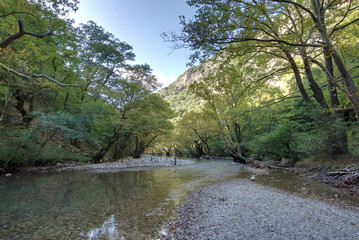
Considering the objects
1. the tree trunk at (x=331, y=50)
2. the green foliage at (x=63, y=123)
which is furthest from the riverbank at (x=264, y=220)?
the green foliage at (x=63, y=123)

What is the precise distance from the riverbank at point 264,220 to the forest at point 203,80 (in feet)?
13.6

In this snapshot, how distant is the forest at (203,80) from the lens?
612cm

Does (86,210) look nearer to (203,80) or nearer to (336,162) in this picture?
(336,162)

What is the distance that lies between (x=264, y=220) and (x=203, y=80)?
1534 cm

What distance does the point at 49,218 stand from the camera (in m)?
4.38

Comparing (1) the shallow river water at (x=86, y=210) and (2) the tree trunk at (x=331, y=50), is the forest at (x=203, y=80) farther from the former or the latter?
(1) the shallow river water at (x=86, y=210)

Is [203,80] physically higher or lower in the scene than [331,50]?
higher

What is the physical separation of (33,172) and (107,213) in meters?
10.1

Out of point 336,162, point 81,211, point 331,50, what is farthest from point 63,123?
point 336,162

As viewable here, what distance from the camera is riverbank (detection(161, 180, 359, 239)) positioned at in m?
3.23

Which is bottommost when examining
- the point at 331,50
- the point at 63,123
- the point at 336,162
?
the point at 336,162

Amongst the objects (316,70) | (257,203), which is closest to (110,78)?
(257,203)

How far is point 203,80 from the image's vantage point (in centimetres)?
1767

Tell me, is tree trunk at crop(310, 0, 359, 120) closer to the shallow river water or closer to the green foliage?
the shallow river water
